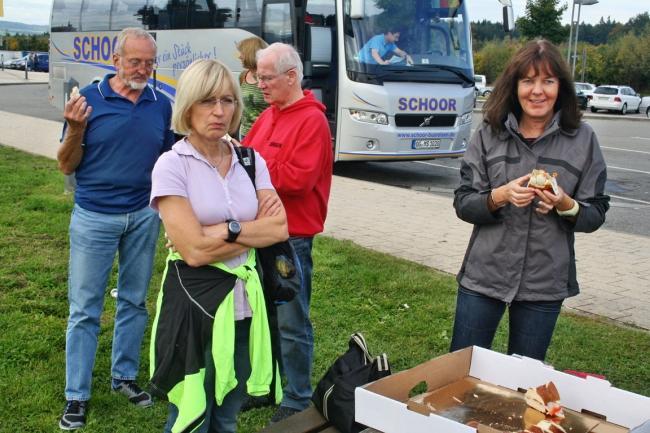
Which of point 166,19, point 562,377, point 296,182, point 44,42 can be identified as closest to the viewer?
point 562,377

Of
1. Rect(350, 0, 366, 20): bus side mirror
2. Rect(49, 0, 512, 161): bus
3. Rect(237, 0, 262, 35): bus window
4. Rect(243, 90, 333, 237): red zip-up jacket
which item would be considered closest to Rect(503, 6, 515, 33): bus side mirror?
Rect(49, 0, 512, 161): bus

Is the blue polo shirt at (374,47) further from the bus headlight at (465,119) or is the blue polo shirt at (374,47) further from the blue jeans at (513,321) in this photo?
the blue jeans at (513,321)

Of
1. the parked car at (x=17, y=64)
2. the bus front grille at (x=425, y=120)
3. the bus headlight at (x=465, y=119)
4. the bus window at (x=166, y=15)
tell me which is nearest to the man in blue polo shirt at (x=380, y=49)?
the bus front grille at (x=425, y=120)

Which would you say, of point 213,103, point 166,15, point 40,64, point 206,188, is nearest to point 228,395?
point 206,188

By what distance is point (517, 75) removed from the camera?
2959 mm

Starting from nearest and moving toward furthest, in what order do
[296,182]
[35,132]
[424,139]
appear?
[296,182], [424,139], [35,132]

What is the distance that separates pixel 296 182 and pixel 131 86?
0.97 meters

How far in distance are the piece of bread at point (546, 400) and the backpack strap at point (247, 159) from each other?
126 centimetres

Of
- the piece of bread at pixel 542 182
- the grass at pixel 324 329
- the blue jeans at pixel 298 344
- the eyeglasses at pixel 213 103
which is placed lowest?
the grass at pixel 324 329

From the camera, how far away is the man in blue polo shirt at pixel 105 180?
146 inches

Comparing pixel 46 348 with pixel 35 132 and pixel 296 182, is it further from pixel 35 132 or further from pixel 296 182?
pixel 35 132

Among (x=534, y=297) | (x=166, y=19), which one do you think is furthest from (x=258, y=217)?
(x=166, y=19)

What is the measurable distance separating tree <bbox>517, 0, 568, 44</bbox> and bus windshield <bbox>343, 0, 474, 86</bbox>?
131ft

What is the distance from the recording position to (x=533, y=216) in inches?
116
